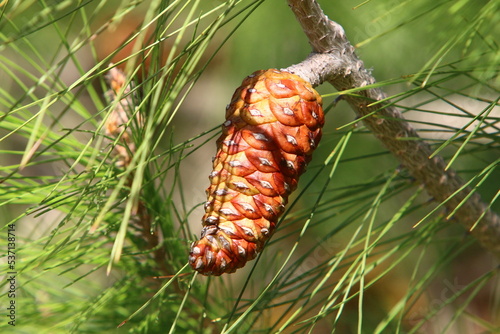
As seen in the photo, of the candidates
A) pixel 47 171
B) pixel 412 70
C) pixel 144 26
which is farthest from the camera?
pixel 47 171

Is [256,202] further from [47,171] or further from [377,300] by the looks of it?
[47,171]

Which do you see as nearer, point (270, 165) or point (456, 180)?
point (270, 165)

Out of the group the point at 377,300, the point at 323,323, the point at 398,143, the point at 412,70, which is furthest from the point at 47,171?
the point at 398,143
